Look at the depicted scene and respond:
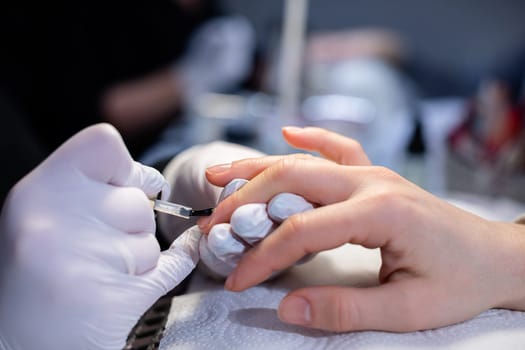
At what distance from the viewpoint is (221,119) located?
1.50 meters

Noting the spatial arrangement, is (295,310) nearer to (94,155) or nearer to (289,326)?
(289,326)

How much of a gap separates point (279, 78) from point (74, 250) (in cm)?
122

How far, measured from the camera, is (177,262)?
42 cm

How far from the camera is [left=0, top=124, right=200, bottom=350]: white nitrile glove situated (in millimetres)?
351

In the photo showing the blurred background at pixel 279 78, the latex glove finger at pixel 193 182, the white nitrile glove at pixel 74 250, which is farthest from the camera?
the blurred background at pixel 279 78

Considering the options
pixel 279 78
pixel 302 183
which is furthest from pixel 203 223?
pixel 279 78

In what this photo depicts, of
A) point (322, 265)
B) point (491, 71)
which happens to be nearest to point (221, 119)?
point (322, 265)

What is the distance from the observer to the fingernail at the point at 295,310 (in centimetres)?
40

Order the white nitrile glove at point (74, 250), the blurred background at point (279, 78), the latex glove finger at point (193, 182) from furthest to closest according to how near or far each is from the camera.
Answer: the blurred background at point (279, 78) → the latex glove finger at point (193, 182) → the white nitrile glove at point (74, 250)

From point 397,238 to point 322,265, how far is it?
0.51 ft

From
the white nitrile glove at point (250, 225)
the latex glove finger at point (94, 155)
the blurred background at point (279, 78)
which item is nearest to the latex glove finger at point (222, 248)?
the white nitrile glove at point (250, 225)

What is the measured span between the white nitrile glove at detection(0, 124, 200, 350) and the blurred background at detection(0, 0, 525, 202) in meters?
0.25

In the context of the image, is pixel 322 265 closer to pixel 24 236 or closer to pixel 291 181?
pixel 291 181

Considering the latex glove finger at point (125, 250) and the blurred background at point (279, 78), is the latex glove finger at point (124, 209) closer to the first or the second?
the latex glove finger at point (125, 250)
